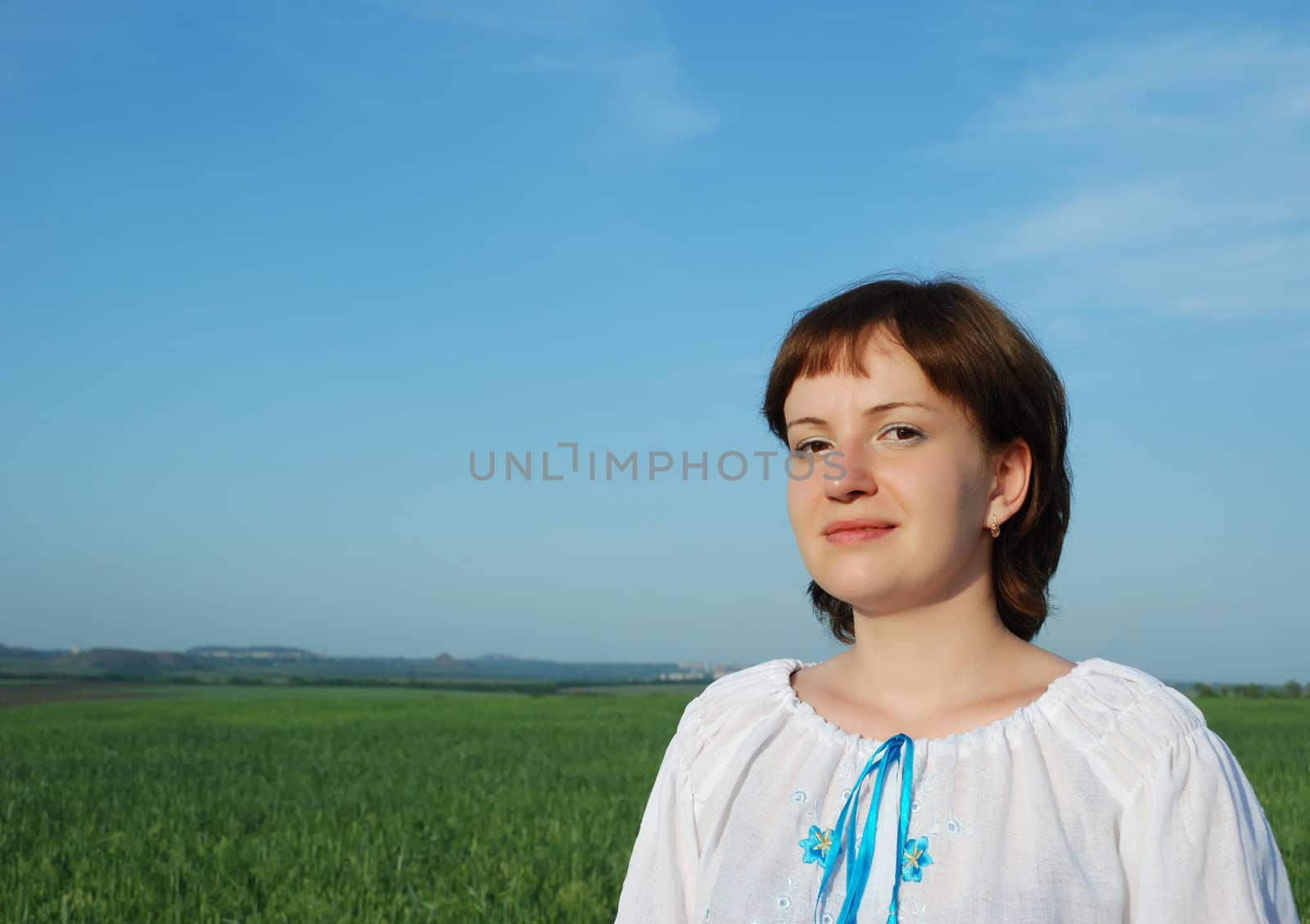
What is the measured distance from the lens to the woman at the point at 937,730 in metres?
2.04

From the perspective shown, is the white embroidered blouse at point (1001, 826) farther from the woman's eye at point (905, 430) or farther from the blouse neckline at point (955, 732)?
the woman's eye at point (905, 430)

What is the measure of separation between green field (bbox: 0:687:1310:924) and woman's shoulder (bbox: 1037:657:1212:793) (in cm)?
392

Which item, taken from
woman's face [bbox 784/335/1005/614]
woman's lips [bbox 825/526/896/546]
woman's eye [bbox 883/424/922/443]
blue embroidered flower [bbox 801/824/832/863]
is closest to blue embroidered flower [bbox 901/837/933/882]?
blue embroidered flower [bbox 801/824/832/863]

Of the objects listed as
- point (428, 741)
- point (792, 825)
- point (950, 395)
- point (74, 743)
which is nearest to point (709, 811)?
point (792, 825)

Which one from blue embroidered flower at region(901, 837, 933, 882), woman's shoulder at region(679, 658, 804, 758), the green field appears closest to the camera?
blue embroidered flower at region(901, 837, 933, 882)

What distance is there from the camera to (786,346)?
8.32 feet

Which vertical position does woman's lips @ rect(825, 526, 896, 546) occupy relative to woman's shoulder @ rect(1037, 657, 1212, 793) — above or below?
above

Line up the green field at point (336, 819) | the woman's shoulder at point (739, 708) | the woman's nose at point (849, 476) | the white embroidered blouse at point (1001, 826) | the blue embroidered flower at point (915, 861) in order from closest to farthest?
the white embroidered blouse at point (1001, 826)
the blue embroidered flower at point (915, 861)
the woman's nose at point (849, 476)
the woman's shoulder at point (739, 708)
the green field at point (336, 819)

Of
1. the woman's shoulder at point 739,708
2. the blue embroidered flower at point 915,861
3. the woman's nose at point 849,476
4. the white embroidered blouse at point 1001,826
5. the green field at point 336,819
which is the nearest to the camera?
the white embroidered blouse at point 1001,826

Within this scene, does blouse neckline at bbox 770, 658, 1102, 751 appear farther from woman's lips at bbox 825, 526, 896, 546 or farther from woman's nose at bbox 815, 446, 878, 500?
woman's nose at bbox 815, 446, 878, 500

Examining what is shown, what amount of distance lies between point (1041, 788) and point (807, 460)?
0.81 m

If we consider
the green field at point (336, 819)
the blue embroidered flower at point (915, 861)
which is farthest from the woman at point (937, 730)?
the green field at point (336, 819)

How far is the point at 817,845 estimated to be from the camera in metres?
2.22

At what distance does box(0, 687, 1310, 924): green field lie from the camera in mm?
5836
